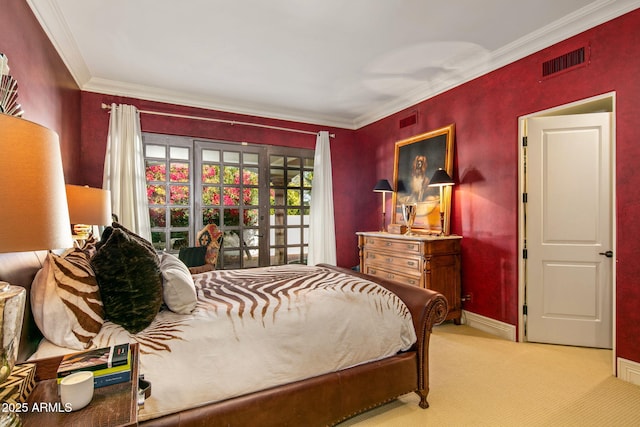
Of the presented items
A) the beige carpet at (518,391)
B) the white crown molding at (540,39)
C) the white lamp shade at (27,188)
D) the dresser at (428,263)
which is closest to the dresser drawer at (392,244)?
the dresser at (428,263)

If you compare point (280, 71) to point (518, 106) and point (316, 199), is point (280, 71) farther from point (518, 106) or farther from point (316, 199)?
point (518, 106)

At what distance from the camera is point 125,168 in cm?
380

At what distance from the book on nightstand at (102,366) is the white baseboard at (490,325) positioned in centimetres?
331

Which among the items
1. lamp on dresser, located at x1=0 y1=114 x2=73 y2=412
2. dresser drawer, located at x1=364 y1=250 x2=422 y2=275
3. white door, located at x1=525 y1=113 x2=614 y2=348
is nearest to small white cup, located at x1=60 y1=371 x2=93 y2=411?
lamp on dresser, located at x1=0 y1=114 x2=73 y2=412

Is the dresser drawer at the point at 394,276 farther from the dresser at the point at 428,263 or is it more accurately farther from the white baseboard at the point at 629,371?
the white baseboard at the point at 629,371

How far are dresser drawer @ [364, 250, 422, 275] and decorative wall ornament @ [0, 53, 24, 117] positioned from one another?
343 centimetres

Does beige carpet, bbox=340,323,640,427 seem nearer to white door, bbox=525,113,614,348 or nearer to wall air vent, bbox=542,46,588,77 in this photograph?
white door, bbox=525,113,614,348

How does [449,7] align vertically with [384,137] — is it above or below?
above

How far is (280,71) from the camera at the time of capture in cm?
351

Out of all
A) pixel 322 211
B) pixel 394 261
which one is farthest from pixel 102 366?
pixel 322 211

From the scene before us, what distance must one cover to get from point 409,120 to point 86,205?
377 cm

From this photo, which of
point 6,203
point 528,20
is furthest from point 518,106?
point 6,203

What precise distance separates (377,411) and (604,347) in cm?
229

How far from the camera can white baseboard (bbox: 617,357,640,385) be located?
2254 mm
